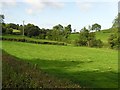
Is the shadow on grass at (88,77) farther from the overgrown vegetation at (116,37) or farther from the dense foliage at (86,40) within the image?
the dense foliage at (86,40)

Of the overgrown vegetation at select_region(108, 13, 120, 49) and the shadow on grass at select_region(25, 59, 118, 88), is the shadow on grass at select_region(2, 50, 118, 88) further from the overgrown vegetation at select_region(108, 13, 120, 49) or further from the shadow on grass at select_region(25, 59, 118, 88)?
the overgrown vegetation at select_region(108, 13, 120, 49)

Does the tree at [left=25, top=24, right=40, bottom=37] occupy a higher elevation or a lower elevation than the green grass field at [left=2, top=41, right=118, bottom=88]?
higher

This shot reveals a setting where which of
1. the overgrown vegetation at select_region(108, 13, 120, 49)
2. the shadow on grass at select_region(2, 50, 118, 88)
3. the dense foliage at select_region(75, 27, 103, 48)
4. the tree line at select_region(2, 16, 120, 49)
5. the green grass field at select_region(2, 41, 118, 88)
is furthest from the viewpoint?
the dense foliage at select_region(75, 27, 103, 48)

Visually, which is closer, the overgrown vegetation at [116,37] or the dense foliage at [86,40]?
the overgrown vegetation at [116,37]

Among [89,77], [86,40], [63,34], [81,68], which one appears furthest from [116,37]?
[89,77]

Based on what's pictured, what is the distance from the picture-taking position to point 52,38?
137750 millimetres

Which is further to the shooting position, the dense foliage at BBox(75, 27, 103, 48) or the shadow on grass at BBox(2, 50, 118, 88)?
the dense foliage at BBox(75, 27, 103, 48)

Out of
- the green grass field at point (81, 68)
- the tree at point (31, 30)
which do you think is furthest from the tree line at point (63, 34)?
the green grass field at point (81, 68)

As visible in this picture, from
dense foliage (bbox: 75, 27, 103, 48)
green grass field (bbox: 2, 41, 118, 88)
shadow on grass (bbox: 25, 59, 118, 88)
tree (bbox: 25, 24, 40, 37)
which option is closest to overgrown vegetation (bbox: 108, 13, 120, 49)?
dense foliage (bbox: 75, 27, 103, 48)

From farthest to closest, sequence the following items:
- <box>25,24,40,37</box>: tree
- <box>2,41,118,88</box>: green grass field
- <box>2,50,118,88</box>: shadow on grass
→ <box>25,24,40,37</box>: tree → <box>2,41,118,88</box>: green grass field → <box>2,50,118,88</box>: shadow on grass

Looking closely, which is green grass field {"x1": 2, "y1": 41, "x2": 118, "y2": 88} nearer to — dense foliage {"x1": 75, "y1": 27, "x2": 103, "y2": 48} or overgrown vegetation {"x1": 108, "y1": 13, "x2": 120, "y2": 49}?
overgrown vegetation {"x1": 108, "y1": 13, "x2": 120, "y2": 49}

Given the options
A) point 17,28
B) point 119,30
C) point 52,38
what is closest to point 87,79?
point 119,30

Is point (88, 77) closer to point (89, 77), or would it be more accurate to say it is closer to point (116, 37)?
point (89, 77)

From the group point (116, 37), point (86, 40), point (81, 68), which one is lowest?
point (81, 68)
